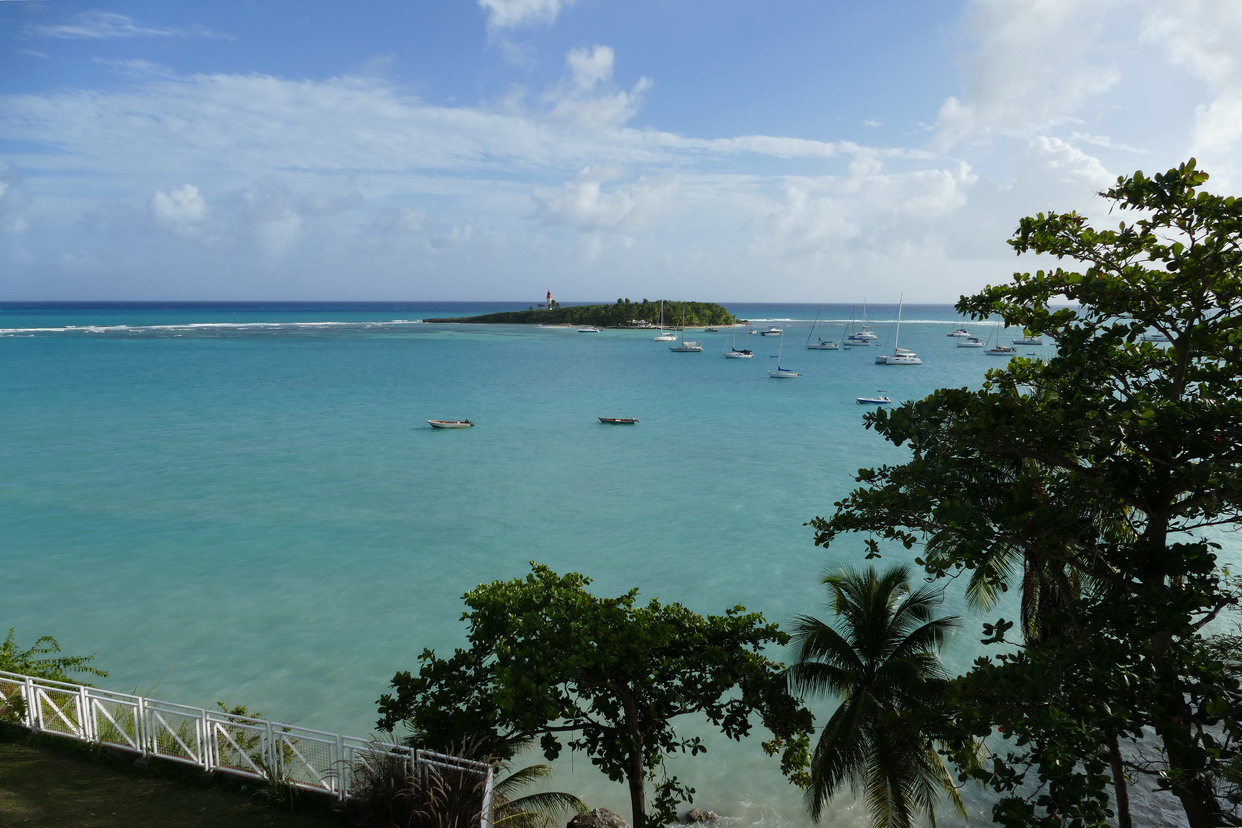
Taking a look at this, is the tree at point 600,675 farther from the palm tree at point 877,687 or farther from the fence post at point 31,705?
the fence post at point 31,705

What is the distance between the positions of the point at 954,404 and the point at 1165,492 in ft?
7.44

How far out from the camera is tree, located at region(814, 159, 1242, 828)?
6945 mm

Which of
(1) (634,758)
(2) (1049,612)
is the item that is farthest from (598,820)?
(2) (1049,612)

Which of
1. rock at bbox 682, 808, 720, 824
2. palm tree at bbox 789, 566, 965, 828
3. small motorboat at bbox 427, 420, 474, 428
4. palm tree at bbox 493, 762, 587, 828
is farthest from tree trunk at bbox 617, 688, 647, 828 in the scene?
small motorboat at bbox 427, 420, 474, 428

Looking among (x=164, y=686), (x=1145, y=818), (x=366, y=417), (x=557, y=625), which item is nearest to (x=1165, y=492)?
(x=557, y=625)

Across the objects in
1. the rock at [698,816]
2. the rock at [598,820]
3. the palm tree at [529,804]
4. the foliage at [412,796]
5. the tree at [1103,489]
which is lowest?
the rock at [698,816]

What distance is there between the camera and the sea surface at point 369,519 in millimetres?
18047

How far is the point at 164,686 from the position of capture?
667 inches

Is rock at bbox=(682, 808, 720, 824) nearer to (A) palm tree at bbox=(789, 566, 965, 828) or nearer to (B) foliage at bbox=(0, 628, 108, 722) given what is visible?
(A) palm tree at bbox=(789, 566, 965, 828)

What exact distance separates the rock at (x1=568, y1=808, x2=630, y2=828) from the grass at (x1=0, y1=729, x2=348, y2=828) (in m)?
4.35

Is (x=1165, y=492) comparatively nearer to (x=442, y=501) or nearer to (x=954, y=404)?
(x=954, y=404)

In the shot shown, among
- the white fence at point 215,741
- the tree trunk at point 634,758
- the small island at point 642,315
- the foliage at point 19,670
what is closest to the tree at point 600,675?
the tree trunk at point 634,758

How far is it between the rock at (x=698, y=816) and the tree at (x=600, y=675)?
3.19m

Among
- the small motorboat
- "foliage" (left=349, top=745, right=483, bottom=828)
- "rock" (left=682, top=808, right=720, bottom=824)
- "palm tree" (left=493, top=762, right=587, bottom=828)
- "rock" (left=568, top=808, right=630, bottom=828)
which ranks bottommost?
"rock" (left=682, top=808, right=720, bottom=824)
